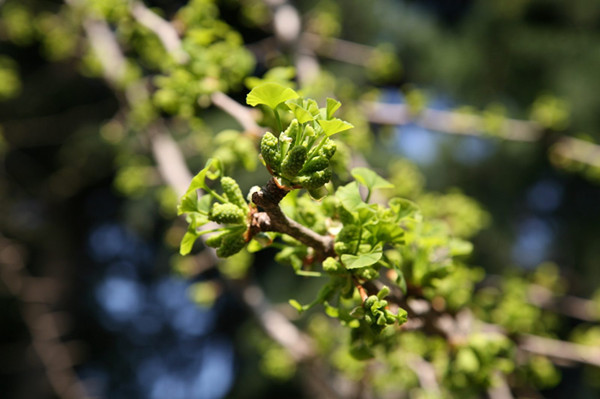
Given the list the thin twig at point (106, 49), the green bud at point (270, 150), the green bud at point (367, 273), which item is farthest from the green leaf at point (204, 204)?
the thin twig at point (106, 49)

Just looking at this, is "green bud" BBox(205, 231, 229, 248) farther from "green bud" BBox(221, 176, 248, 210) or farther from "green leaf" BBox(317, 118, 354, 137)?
"green leaf" BBox(317, 118, 354, 137)

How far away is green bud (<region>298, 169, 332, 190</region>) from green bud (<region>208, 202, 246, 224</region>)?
160 millimetres

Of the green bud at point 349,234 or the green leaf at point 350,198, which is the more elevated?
the green leaf at point 350,198

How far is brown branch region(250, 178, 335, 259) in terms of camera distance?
75cm

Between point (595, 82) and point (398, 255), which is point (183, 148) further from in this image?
point (595, 82)

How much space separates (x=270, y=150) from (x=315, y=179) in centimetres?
8

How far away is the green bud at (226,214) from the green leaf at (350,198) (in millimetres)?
194

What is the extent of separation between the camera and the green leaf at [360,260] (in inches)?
29.7

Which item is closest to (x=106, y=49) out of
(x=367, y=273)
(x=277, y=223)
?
(x=277, y=223)

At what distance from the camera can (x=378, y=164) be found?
482cm

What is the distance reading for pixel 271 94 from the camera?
707 mm

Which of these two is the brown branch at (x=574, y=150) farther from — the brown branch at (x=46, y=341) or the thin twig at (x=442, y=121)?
the brown branch at (x=46, y=341)

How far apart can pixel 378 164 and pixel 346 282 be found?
4.02 meters

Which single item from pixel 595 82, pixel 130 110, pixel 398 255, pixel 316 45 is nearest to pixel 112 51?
pixel 130 110
